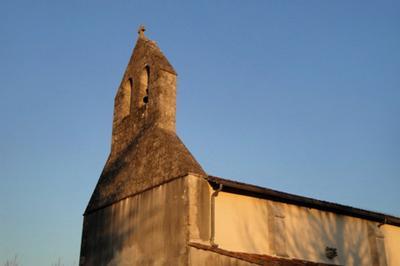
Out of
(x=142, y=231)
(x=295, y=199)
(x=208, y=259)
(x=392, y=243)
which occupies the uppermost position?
(x=295, y=199)

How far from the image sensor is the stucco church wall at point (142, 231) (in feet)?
53.6

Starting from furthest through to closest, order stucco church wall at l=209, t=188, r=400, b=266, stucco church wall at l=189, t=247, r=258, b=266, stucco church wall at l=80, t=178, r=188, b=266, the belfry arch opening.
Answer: the belfry arch opening, stucco church wall at l=209, t=188, r=400, b=266, stucco church wall at l=80, t=178, r=188, b=266, stucco church wall at l=189, t=247, r=258, b=266

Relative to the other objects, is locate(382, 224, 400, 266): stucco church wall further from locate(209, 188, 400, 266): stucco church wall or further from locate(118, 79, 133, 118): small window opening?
locate(118, 79, 133, 118): small window opening

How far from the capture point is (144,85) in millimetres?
21328

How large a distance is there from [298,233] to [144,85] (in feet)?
26.4

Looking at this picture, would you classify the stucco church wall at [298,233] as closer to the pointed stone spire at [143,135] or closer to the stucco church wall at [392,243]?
the stucco church wall at [392,243]

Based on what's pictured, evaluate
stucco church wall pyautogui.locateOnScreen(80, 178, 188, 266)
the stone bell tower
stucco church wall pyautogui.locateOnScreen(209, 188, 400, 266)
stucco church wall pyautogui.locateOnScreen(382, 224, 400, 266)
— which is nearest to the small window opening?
the stone bell tower

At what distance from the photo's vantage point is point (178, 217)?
53.8 ft

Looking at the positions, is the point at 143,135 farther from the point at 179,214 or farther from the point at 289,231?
the point at 289,231

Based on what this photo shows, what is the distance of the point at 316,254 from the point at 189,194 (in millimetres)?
5868

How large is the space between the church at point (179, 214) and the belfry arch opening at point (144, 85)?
39 mm

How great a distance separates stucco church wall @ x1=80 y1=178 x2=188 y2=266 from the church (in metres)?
0.03

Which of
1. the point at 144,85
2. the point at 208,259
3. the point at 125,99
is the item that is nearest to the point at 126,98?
the point at 125,99

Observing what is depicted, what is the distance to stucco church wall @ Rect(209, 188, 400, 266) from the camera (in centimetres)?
1716
